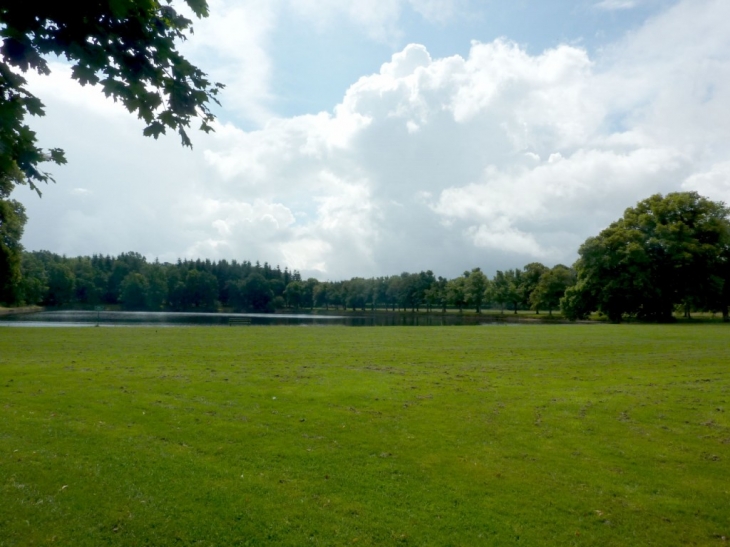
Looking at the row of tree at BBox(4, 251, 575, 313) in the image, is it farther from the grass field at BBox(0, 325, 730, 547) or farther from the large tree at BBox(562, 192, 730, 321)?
→ the grass field at BBox(0, 325, 730, 547)

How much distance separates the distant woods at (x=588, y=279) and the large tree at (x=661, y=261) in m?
0.14

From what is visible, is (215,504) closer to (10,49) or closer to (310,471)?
(310,471)

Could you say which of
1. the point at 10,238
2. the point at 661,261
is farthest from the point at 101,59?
the point at 661,261

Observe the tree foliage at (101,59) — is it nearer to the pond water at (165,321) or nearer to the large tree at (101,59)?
the large tree at (101,59)

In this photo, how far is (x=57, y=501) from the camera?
7.18 m

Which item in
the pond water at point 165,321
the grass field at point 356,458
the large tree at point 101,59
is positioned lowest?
the pond water at point 165,321

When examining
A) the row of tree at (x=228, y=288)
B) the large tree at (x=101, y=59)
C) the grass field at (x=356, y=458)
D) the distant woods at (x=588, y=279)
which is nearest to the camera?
the large tree at (x=101, y=59)

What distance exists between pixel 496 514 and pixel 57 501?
6458 millimetres

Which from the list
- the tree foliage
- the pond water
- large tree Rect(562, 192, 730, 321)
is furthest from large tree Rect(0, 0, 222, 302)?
large tree Rect(562, 192, 730, 321)

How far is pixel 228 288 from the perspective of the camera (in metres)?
191

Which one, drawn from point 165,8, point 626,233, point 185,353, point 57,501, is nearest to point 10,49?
point 165,8

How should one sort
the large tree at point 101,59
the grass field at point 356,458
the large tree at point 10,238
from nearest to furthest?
the large tree at point 101,59 → the grass field at point 356,458 → the large tree at point 10,238

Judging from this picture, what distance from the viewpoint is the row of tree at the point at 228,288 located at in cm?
13775

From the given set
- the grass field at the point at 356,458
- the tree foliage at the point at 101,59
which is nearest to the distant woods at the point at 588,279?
the grass field at the point at 356,458
